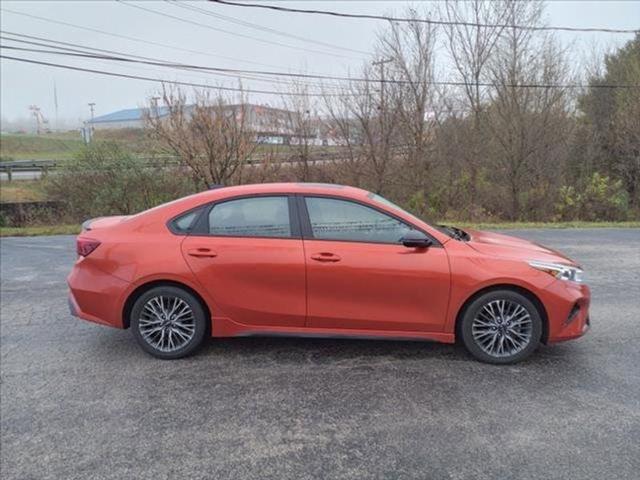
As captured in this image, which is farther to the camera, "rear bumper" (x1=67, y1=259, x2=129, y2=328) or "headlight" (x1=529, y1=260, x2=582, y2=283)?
"rear bumper" (x1=67, y1=259, x2=129, y2=328)

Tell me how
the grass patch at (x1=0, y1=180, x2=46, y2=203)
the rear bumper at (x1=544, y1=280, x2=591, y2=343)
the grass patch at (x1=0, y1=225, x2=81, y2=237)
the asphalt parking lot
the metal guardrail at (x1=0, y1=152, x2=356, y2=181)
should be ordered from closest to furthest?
the asphalt parking lot < the rear bumper at (x1=544, y1=280, x2=591, y2=343) < the grass patch at (x1=0, y1=225, x2=81, y2=237) < the metal guardrail at (x1=0, y1=152, x2=356, y2=181) < the grass patch at (x1=0, y1=180, x2=46, y2=203)

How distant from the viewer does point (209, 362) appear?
388 cm

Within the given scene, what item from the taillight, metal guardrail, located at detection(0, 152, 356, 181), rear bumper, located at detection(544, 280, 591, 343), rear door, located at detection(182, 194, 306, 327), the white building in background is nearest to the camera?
rear bumper, located at detection(544, 280, 591, 343)

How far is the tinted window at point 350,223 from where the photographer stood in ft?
12.7

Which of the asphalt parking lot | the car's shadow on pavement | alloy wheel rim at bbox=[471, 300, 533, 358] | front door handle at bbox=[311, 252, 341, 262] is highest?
front door handle at bbox=[311, 252, 341, 262]

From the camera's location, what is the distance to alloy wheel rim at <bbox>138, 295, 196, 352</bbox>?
392 cm

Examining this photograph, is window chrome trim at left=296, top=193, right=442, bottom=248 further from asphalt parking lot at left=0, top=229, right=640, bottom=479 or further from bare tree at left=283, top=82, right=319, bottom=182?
bare tree at left=283, top=82, right=319, bottom=182

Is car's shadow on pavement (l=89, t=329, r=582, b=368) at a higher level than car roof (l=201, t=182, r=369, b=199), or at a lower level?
lower

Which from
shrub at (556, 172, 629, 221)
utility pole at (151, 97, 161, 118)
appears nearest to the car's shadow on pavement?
utility pole at (151, 97, 161, 118)

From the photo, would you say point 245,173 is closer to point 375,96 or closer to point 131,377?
point 375,96

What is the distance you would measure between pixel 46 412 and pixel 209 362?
1.22 metres

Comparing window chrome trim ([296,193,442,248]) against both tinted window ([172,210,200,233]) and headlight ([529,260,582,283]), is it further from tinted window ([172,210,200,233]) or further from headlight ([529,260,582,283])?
tinted window ([172,210,200,233])

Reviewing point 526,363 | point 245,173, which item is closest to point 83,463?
point 526,363

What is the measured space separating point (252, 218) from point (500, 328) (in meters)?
2.32
